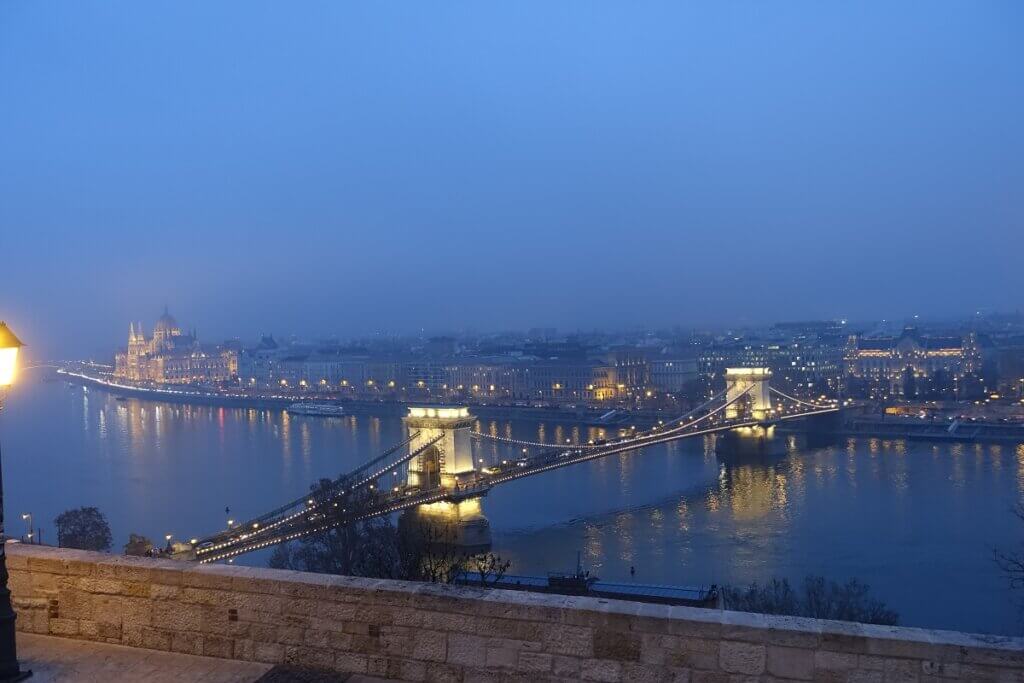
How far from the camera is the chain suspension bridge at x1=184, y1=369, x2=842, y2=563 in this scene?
885 centimetres

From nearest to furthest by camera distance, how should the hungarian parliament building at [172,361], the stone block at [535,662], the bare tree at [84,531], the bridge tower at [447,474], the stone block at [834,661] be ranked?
the stone block at [834,661] < the stone block at [535,662] < the bare tree at [84,531] < the bridge tower at [447,474] < the hungarian parliament building at [172,361]

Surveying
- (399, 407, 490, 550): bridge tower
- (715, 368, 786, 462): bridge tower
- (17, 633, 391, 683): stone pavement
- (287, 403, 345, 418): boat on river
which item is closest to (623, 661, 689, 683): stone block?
(17, 633, 391, 683): stone pavement

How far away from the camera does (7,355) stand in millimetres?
1449

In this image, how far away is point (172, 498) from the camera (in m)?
12.2

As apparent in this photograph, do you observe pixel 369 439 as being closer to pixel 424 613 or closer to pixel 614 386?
pixel 614 386

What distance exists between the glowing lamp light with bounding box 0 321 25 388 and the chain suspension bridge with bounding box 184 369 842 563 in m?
6.87

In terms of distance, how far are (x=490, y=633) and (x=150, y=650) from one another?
1.83ft

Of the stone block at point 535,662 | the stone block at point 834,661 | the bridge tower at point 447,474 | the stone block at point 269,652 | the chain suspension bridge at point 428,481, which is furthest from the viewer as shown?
the bridge tower at point 447,474

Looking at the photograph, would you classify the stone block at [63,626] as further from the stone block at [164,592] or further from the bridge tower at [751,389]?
the bridge tower at [751,389]

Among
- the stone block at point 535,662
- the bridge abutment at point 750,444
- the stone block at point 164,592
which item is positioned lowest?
→ the bridge abutment at point 750,444

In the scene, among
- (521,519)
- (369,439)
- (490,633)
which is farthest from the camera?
(369,439)

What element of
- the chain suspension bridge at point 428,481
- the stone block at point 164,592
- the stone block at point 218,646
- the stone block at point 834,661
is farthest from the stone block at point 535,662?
the chain suspension bridge at point 428,481

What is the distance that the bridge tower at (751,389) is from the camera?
2055 centimetres

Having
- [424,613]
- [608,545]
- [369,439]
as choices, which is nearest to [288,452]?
[369,439]
